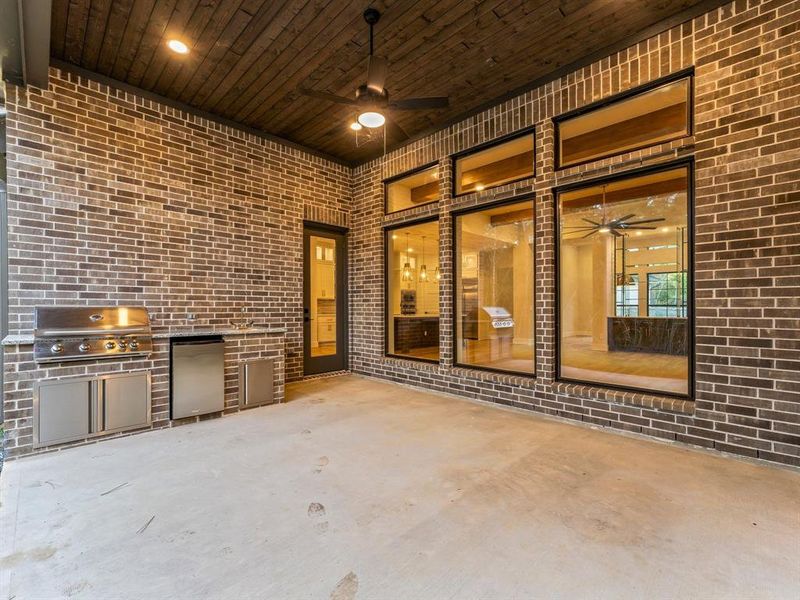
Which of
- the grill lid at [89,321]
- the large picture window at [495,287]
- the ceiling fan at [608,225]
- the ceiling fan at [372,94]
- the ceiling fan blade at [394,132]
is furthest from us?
the ceiling fan blade at [394,132]

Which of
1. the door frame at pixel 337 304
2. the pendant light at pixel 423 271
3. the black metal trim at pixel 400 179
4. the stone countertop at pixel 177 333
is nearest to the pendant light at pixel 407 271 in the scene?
the pendant light at pixel 423 271

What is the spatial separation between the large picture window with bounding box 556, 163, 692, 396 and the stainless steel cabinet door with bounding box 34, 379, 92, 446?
16.2 feet

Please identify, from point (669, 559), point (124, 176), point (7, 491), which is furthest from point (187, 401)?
point (669, 559)

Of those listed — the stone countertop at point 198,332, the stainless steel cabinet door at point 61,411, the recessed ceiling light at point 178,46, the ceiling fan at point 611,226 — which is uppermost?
the recessed ceiling light at point 178,46

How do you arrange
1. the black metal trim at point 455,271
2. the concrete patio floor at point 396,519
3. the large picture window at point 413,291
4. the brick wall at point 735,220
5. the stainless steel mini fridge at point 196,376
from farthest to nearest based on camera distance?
the large picture window at point 413,291, the black metal trim at point 455,271, the stainless steel mini fridge at point 196,376, the brick wall at point 735,220, the concrete patio floor at point 396,519

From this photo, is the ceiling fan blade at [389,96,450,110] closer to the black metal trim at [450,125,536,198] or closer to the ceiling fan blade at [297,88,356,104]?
the ceiling fan blade at [297,88,356,104]

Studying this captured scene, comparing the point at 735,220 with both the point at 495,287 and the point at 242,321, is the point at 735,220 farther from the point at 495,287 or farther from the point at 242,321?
the point at 242,321

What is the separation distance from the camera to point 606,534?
6.95 feet

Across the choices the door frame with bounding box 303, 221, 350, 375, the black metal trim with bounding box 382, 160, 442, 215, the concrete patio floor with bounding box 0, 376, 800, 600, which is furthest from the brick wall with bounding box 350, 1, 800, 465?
the door frame with bounding box 303, 221, 350, 375

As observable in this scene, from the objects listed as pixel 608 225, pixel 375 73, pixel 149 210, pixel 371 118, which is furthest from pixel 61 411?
pixel 608 225

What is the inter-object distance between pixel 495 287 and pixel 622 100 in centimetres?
260

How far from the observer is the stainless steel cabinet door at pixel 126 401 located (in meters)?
3.71

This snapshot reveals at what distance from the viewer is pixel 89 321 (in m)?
3.81

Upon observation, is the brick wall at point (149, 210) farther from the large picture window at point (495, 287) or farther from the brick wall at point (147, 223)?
the large picture window at point (495, 287)
